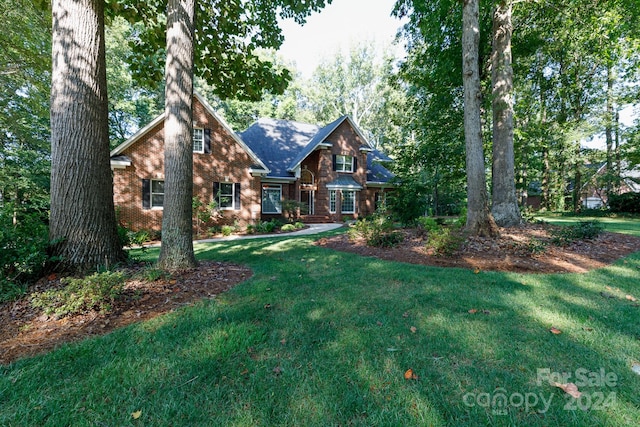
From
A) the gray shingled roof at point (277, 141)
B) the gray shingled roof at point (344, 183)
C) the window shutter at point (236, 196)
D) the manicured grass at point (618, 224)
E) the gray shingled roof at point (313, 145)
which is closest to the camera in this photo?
the manicured grass at point (618, 224)

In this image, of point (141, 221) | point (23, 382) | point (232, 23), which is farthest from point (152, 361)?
point (141, 221)

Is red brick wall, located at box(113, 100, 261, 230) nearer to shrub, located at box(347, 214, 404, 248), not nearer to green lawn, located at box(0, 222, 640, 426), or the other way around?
shrub, located at box(347, 214, 404, 248)

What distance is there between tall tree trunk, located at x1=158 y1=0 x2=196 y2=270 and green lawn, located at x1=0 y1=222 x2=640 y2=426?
1580 mm

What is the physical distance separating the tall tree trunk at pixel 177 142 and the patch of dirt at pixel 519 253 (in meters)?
4.09

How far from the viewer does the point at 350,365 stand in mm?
2326

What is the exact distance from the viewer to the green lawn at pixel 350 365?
1.82 metres

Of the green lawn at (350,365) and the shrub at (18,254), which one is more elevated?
the shrub at (18,254)

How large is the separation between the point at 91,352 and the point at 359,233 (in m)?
6.93

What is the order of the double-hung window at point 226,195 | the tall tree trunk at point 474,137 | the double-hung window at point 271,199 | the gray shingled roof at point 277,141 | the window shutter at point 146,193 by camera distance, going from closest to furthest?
the tall tree trunk at point 474,137 < the window shutter at point 146,193 < the double-hung window at point 226,195 < the double-hung window at point 271,199 < the gray shingled roof at point 277,141

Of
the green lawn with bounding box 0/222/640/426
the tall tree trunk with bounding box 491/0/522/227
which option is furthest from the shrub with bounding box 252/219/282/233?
the green lawn with bounding box 0/222/640/426

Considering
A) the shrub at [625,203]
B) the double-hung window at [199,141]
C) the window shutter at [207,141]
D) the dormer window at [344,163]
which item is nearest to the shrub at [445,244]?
the window shutter at [207,141]

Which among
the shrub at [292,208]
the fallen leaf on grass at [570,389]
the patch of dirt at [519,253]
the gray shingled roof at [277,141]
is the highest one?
the gray shingled roof at [277,141]

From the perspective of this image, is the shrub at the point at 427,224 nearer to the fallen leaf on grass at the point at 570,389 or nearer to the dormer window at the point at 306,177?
the fallen leaf on grass at the point at 570,389

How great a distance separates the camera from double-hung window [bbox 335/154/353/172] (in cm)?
1977
